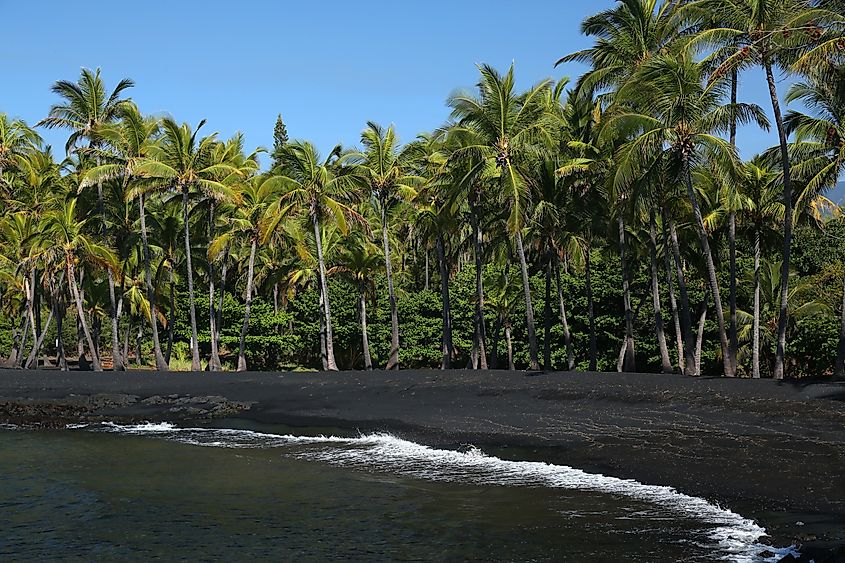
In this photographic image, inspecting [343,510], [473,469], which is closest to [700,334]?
[473,469]

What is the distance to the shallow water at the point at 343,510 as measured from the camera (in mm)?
11203

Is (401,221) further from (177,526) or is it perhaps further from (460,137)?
(177,526)

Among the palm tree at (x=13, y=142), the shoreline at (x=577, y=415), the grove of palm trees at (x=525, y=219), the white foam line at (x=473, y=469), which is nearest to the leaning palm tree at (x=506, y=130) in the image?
the grove of palm trees at (x=525, y=219)

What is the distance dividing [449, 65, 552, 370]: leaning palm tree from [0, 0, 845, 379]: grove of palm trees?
0.27 feet

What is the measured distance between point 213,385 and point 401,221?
70.7ft

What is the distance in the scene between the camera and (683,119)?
22.3 meters

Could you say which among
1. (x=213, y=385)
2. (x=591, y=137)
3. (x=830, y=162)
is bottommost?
(x=213, y=385)

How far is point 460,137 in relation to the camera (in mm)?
29422

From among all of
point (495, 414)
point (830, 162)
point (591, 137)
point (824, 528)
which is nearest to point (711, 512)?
point (824, 528)

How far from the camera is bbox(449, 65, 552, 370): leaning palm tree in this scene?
26891mm

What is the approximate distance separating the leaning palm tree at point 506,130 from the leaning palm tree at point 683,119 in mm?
4210

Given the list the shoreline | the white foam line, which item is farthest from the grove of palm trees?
the white foam line

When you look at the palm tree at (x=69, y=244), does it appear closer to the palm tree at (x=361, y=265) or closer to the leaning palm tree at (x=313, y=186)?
the leaning palm tree at (x=313, y=186)

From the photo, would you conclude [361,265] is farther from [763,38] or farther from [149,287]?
[763,38]
